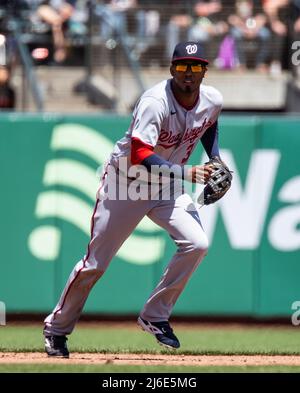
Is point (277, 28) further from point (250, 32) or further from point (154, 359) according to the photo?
point (154, 359)

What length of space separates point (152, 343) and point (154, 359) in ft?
6.08

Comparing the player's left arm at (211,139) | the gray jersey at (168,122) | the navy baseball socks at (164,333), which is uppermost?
the gray jersey at (168,122)

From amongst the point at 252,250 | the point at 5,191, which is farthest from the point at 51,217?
the point at 252,250

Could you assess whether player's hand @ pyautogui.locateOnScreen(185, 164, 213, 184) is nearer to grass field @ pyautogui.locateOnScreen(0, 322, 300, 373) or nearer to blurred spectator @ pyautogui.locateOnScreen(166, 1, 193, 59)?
grass field @ pyautogui.locateOnScreen(0, 322, 300, 373)

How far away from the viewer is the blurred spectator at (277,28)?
14070 millimetres

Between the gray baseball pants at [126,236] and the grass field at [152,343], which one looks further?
the gray baseball pants at [126,236]

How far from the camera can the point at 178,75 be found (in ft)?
22.5

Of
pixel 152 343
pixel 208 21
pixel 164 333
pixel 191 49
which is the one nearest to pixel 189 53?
pixel 191 49

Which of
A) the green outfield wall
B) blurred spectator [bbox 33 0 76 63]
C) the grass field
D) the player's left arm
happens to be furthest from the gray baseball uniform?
blurred spectator [bbox 33 0 76 63]

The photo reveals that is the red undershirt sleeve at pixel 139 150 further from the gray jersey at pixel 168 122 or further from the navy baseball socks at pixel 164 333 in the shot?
the navy baseball socks at pixel 164 333

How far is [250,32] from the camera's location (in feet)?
46.8

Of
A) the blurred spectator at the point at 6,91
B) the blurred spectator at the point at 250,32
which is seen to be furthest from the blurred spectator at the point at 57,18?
the blurred spectator at the point at 250,32

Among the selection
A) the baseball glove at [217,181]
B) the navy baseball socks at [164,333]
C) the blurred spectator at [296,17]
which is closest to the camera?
the baseball glove at [217,181]
